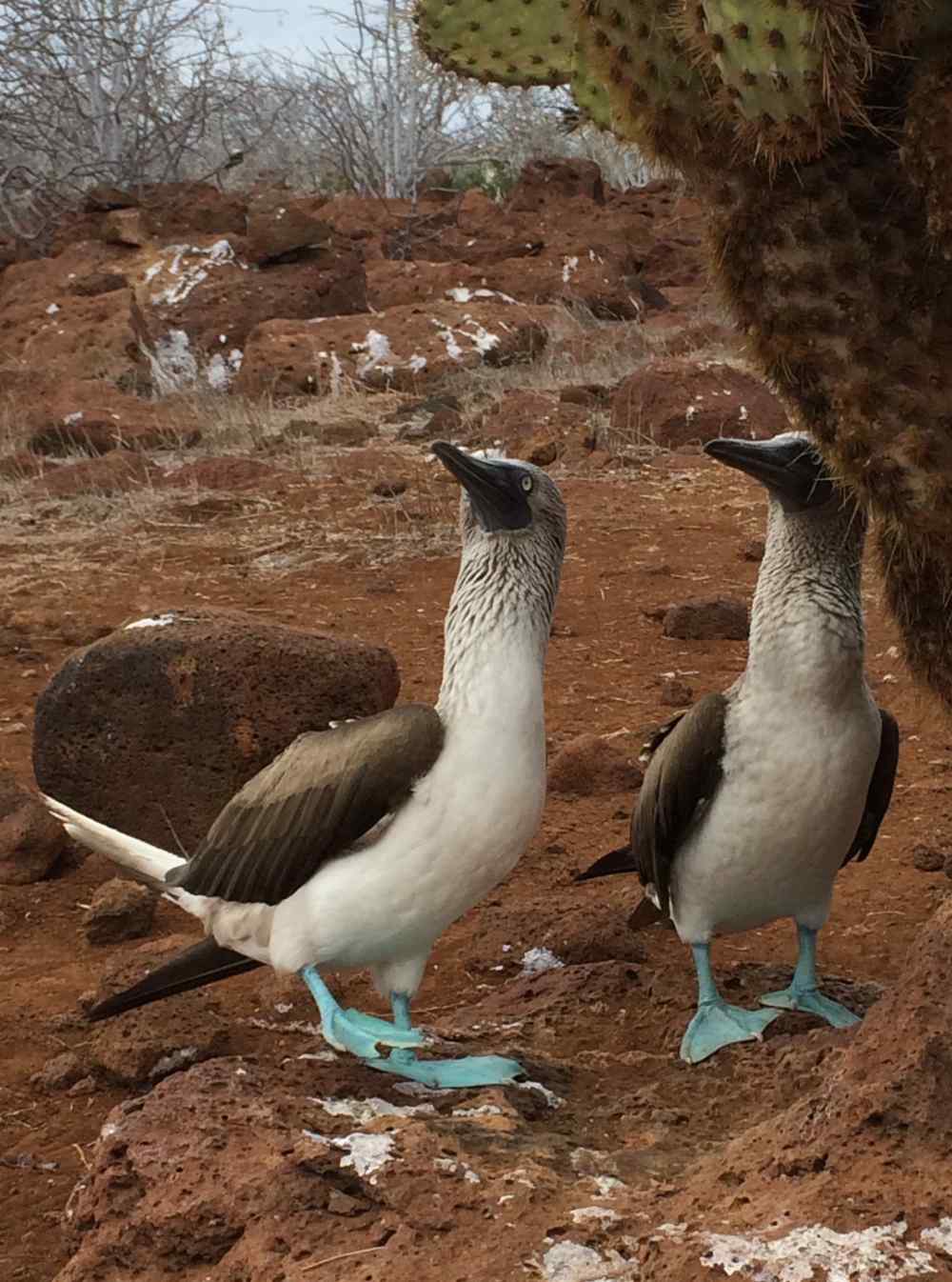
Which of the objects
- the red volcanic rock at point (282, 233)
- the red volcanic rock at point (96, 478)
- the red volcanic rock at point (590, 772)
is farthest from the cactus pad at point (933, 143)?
the red volcanic rock at point (282, 233)

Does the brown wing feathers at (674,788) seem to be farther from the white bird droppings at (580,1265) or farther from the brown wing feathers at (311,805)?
the white bird droppings at (580,1265)

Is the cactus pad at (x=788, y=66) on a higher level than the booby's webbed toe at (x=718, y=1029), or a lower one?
higher

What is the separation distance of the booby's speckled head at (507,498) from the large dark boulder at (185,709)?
1.45 m

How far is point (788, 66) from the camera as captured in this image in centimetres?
198

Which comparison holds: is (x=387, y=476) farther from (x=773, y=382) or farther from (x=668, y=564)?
(x=773, y=382)

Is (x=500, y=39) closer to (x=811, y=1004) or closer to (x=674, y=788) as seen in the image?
(x=674, y=788)

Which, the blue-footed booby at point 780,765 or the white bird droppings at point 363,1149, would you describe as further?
the blue-footed booby at point 780,765

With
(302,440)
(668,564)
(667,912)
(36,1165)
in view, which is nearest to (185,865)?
(36,1165)

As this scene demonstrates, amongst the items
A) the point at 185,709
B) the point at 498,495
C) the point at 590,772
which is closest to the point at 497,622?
the point at 498,495

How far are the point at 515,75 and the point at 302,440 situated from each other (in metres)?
→ 4.71

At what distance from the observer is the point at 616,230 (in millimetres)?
18859

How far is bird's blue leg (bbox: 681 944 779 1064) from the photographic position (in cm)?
293

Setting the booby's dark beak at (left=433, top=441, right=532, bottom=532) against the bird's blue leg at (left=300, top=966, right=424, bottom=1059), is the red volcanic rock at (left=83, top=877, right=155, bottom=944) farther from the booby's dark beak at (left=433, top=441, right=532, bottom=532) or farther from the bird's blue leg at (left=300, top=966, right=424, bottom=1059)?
the booby's dark beak at (left=433, top=441, right=532, bottom=532)

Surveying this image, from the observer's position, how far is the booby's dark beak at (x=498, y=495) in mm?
3023
